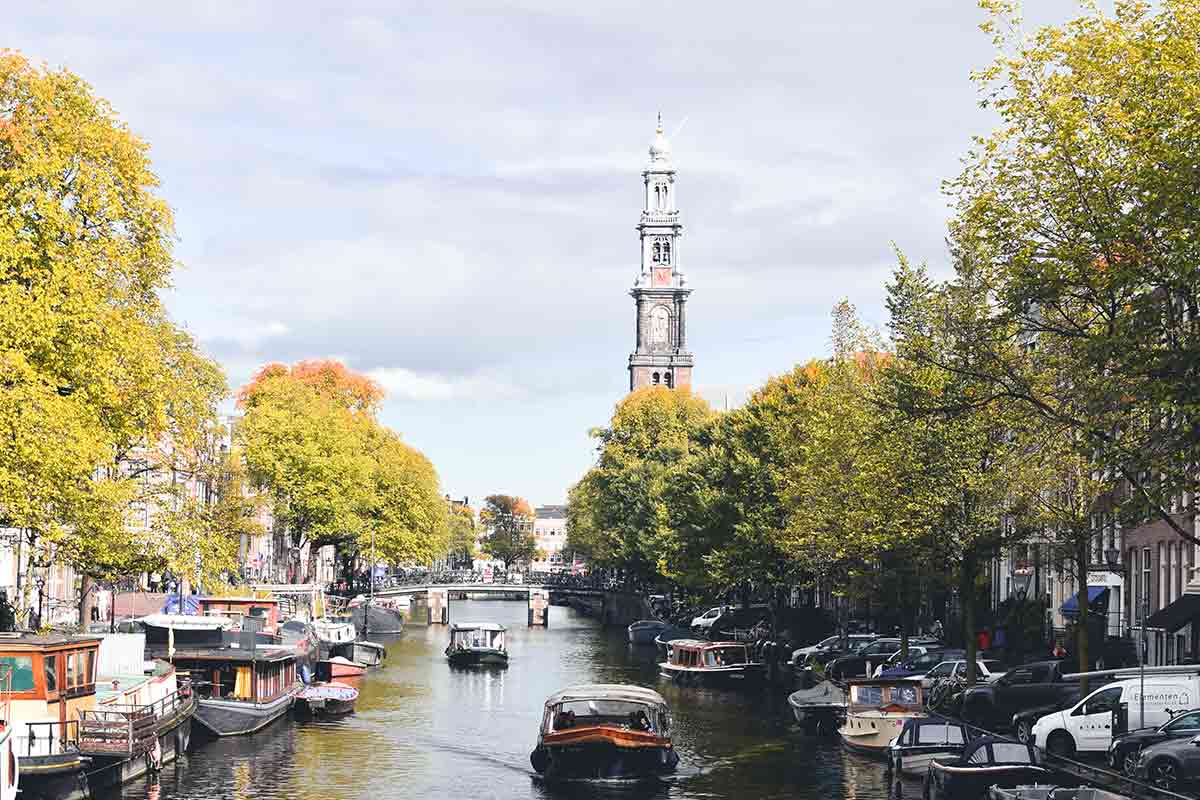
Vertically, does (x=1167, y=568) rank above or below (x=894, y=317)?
below

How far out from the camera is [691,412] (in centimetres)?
16512

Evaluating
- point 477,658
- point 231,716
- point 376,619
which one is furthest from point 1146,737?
point 376,619

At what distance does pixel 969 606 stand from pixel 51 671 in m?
33.9

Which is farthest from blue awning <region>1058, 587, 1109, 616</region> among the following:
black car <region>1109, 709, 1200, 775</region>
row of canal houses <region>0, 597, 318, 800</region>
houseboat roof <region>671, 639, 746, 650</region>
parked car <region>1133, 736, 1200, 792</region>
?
row of canal houses <region>0, 597, 318, 800</region>

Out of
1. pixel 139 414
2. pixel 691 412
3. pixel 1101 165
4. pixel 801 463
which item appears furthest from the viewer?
pixel 691 412

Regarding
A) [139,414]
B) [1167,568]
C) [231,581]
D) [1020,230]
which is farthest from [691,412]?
[1020,230]

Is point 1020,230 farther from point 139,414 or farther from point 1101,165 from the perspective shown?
point 139,414

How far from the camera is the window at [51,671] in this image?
4472 cm

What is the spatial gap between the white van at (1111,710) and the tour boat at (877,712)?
25.0ft

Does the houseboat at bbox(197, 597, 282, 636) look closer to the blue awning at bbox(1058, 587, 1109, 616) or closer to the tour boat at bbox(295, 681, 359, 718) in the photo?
the tour boat at bbox(295, 681, 359, 718)

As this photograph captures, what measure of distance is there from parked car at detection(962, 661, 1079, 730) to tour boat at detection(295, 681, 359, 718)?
88.0ft

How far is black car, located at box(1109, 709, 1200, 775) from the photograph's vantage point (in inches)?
1694

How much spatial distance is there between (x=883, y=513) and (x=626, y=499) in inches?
3251

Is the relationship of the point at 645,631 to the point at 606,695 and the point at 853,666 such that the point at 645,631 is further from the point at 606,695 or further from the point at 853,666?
the point at 606,695
